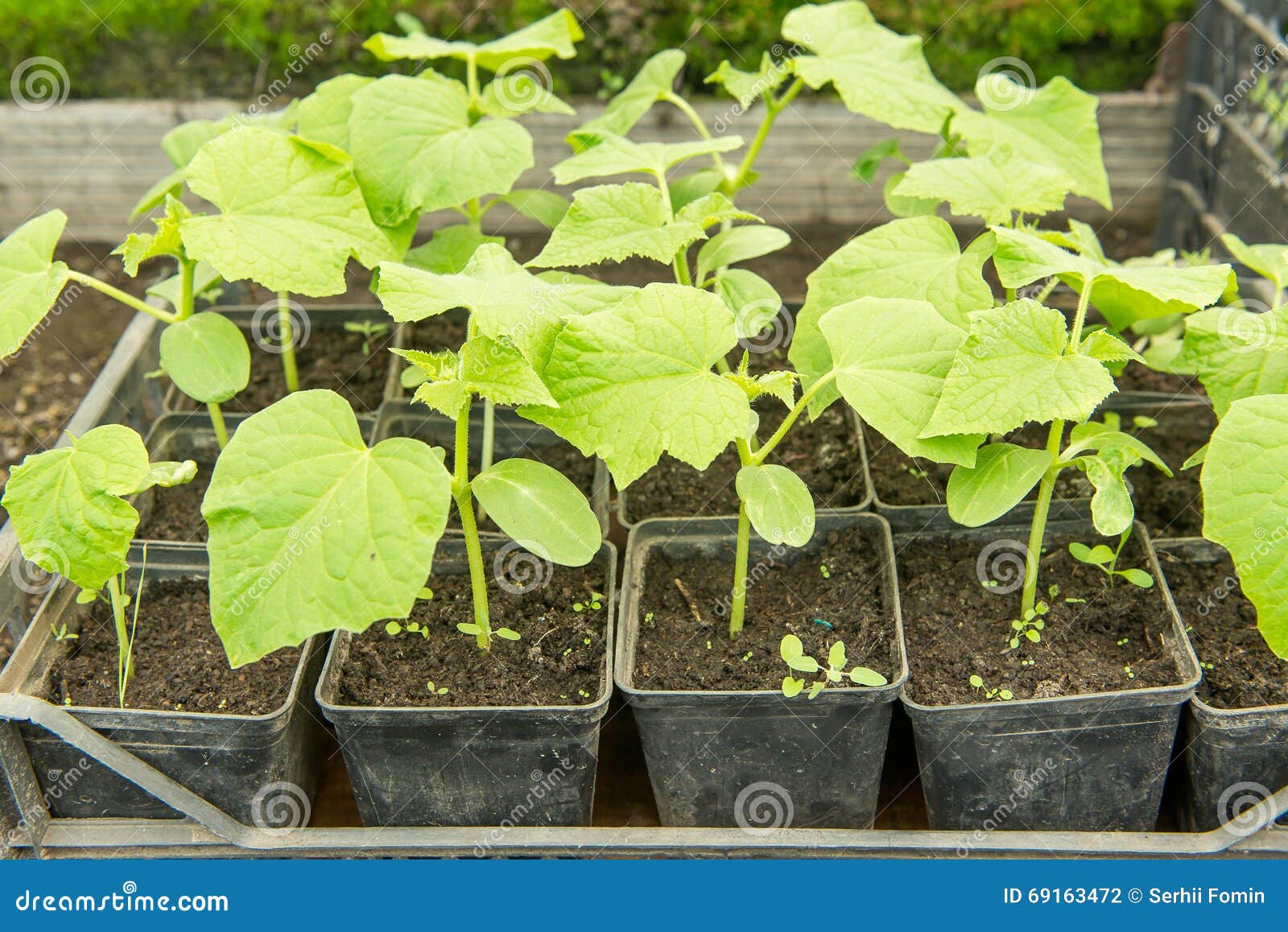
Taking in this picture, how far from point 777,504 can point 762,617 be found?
264 mm

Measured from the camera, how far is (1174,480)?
5.52 ft

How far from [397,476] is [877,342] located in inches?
20.1

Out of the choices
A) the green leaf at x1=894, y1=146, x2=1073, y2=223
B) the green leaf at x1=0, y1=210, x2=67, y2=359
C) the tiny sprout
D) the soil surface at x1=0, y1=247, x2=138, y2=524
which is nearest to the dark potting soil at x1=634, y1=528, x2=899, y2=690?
the tiny sprout

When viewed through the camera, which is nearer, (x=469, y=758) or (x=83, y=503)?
(x=83, y=503)

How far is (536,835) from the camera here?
4.45 ft

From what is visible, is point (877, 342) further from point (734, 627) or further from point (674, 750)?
point (674, 750)

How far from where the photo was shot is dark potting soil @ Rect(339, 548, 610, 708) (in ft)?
4.40

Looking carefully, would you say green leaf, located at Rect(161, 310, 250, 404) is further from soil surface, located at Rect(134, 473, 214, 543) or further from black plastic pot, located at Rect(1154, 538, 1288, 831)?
black plastic pot, located at Rect(1154, 538, 1288, 831)

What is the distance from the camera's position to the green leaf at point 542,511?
120cm

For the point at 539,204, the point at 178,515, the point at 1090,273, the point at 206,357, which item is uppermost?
the point at 1090,273

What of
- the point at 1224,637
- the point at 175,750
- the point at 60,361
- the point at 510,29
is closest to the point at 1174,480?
the point at 1224,637

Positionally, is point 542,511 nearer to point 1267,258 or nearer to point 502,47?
point 502,47

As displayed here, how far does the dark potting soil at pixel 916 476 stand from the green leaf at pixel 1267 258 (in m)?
0.34

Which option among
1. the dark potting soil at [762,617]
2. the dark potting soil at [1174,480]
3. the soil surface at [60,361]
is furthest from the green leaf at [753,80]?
the soil surface at [60,361]
